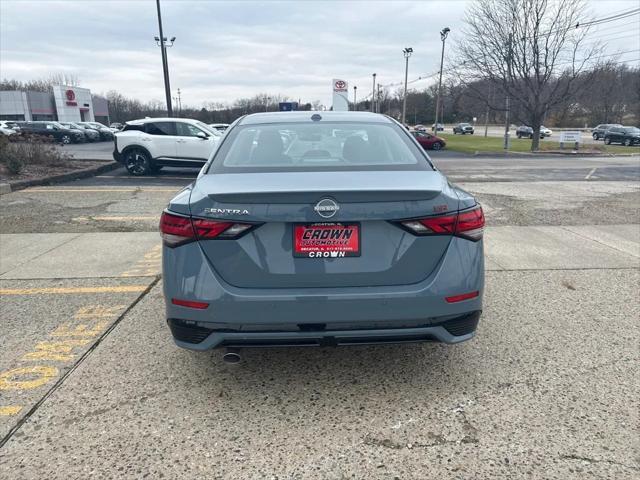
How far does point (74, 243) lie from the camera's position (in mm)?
6309

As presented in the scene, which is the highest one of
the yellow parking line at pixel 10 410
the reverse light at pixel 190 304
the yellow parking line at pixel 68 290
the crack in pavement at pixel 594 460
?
the reverse light at pixel 190 304

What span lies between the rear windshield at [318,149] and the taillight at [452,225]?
519 millimetres

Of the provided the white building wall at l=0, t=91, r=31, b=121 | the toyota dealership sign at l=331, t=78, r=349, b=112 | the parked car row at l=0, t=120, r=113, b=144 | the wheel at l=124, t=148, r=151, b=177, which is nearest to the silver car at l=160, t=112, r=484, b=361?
the wheel at l=124, t=148, r=151, b=177

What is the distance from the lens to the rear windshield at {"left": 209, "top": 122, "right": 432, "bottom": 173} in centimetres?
299

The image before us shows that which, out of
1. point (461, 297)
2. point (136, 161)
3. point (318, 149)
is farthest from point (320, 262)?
point (136, 161)

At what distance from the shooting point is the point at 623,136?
131 ft

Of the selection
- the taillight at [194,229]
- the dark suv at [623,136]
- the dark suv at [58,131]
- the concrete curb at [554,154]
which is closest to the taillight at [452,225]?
the taillight at [194,229]

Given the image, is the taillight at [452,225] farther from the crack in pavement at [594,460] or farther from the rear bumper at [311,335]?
the crack in pavement at [594,460]

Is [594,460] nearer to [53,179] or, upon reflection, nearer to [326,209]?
[326,209]

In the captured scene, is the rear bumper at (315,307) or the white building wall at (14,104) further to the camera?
the white building wall at (14,104)

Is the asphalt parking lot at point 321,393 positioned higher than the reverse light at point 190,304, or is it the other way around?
the reverse light at point 190,304

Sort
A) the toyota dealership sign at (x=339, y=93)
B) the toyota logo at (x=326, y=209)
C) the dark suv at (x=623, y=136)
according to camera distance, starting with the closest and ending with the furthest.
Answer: the toyota logo at (x=326, y=209)
the toyota dealership sign at (x=339, y=93)
the dark suv at (x=623, y=136)

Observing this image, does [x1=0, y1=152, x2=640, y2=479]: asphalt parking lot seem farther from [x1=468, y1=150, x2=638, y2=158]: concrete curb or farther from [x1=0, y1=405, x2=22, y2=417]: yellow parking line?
[x1=468, y1=150, x2=638, y2=158]: concrete curb

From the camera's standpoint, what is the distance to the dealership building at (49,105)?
6725cm
